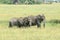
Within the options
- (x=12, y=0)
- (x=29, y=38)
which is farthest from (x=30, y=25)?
(x=12, y=0)

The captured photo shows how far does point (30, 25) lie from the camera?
1709cm

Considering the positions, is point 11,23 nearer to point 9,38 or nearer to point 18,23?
point 18,23

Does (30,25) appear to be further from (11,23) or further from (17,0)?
(17,0)

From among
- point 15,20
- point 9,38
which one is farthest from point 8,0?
point 9,38

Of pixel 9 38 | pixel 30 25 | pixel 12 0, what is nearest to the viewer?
pixel 9 38

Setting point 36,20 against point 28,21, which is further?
point 36,20

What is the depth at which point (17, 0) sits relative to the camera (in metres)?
67.9

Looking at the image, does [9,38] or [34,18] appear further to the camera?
[34,18]

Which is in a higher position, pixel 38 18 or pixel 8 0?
pixel 38 18

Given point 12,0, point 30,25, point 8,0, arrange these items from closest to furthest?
point 30,25, point 8,0, point 12,0

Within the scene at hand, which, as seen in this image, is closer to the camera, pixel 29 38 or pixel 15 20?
pixel 29 38

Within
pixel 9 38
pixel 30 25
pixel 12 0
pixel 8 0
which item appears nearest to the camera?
pixel 9 38

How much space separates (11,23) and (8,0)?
161 feet

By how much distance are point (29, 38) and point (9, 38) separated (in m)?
0.78
